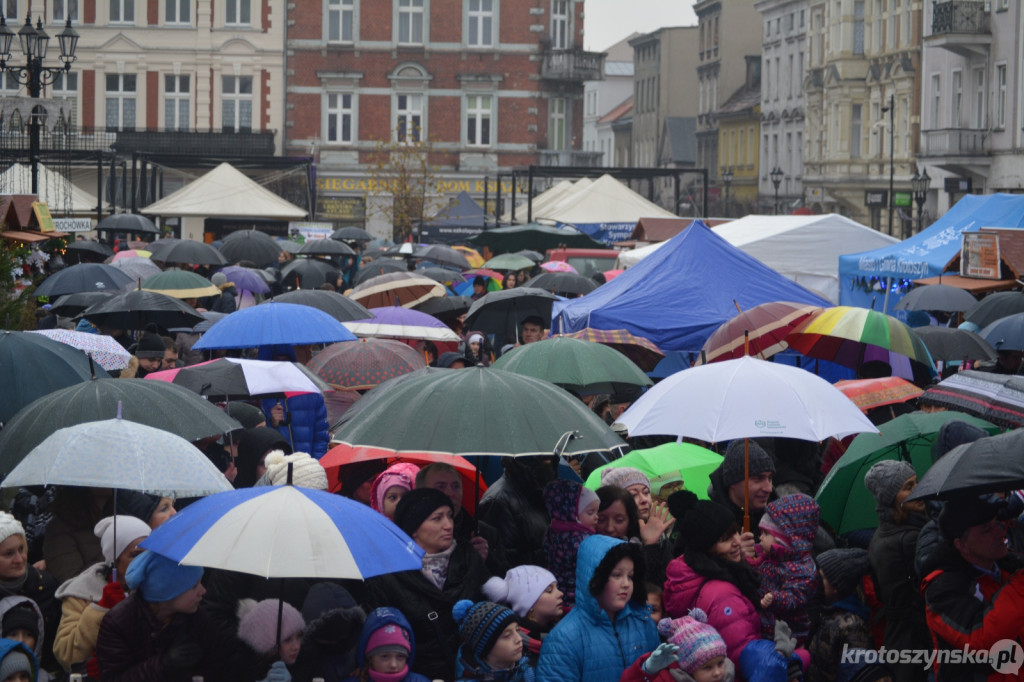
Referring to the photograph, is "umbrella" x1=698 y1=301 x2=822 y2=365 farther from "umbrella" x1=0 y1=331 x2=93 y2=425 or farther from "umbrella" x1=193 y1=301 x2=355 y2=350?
"umbrella" x1=0 y1=331 x2=93 y2=425

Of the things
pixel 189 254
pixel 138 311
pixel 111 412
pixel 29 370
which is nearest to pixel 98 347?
pixel 29 370

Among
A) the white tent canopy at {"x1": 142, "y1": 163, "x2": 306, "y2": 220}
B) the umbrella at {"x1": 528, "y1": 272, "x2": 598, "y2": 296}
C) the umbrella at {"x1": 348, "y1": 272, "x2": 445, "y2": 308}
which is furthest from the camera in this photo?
the white tent canopy at {"x1": 142, "y1": 163, "x2": 306, "y2": 220}

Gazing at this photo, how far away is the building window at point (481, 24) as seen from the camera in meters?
55.0

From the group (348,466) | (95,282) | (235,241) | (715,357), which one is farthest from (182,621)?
(235,241)

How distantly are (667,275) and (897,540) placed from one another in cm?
832

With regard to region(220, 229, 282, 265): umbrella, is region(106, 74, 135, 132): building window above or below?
above

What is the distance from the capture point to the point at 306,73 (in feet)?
178

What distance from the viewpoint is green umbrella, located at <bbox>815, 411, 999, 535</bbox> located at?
6.96 meters

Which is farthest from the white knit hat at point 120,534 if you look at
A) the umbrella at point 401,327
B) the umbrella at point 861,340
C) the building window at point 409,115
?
the building window at point 409,115

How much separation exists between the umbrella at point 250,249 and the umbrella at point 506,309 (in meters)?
10.1

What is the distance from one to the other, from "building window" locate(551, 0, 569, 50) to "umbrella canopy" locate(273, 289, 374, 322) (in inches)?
1726

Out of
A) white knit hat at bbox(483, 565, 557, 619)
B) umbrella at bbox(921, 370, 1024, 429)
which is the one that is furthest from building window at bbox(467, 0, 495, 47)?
white knit hat at bbox(483, 565, 557, 619)

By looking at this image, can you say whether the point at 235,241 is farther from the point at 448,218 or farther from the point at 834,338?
the point at 448,218

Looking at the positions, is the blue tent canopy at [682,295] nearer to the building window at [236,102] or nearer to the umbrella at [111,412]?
the umbrella at [111,412]
